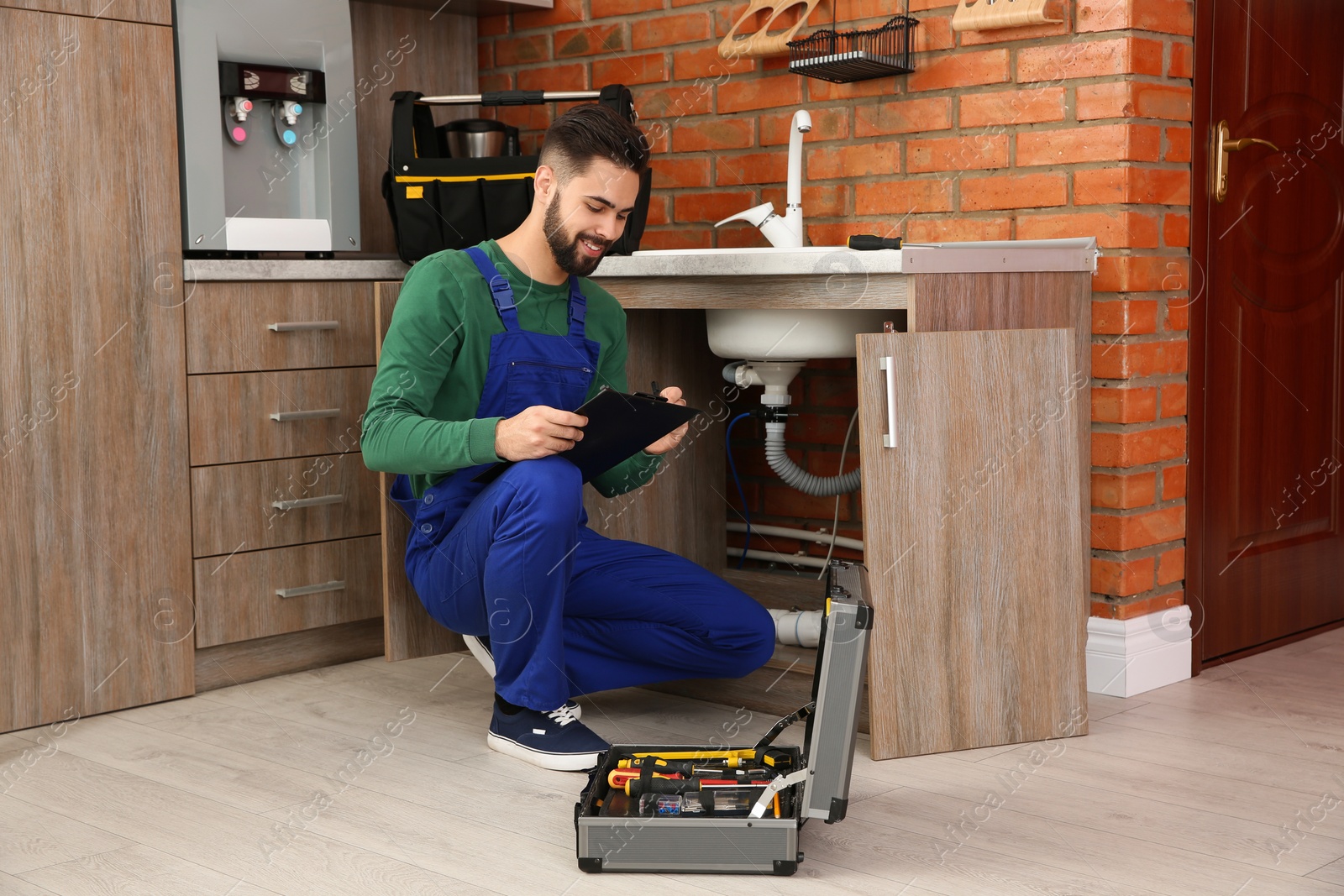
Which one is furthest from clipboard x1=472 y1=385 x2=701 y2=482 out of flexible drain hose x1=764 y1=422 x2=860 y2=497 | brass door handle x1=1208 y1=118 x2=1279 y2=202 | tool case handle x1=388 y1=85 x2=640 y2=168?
brass door handle x1=1208 y1=118 x2=1279 y2=202

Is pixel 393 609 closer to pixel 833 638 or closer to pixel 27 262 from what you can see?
pixel 27 262

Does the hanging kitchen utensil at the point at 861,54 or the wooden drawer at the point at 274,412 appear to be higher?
the hanging kitchen utensil at the point at 861,54

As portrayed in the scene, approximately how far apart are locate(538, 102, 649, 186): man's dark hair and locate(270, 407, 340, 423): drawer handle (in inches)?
30.9

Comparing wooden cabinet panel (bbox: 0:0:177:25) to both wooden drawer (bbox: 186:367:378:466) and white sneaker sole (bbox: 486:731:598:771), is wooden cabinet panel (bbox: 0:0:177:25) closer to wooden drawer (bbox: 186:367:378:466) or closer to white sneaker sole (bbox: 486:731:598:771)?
wooden drawer (bbox: 186:367:378:466)

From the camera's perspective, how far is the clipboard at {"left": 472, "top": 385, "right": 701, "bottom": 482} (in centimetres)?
199

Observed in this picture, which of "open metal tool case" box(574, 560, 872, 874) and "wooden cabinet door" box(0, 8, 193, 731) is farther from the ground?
"wooden cabinet door" box(0, 8, 193, 731)

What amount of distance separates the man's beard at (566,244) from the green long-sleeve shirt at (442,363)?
0.24ft

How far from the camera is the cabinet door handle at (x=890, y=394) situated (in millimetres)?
2096

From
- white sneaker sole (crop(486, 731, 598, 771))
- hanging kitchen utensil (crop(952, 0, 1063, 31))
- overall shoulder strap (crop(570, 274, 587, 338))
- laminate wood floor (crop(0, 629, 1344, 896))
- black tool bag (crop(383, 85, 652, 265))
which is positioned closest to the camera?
laminate wood floor (crop(0, 629, 1344, 896))

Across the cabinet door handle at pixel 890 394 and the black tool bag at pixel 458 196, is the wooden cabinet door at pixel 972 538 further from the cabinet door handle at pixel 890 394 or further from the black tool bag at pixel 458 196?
the black tool bag at pixel 458 196

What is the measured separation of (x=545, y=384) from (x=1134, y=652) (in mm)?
1192

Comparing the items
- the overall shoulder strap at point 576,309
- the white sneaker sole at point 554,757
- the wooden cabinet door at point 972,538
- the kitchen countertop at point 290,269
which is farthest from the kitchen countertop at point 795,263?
the white sneaker sole at point 554,757

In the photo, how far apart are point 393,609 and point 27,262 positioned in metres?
0.87

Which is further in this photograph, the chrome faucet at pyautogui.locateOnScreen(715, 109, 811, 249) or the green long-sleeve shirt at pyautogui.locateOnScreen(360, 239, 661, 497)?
the chrome faucet at pyautogui.locateOnScreen(715, 109, 811, 249)
